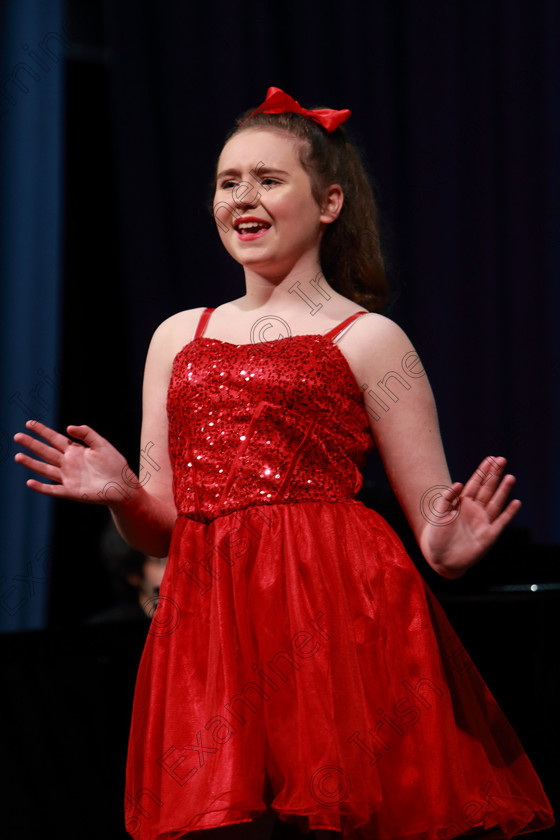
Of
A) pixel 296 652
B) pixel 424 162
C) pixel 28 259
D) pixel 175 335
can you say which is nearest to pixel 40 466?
pixel 175 335

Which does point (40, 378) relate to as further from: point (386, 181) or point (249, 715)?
point (249, 715)

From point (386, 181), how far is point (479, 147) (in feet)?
0.94

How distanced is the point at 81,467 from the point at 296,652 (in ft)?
1.24

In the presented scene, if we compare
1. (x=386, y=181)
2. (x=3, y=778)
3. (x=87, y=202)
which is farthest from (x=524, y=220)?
(x=3, y=778)

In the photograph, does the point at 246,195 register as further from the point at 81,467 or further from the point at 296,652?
the point at 296,652

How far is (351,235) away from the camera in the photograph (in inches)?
61.1

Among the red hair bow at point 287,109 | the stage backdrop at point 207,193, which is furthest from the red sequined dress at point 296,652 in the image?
the stage backdrop at point 207,193

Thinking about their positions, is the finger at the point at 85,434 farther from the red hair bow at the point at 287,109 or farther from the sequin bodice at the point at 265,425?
the red hair bow at the point at 287,109

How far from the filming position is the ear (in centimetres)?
149

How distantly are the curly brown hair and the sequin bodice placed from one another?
0.74ft

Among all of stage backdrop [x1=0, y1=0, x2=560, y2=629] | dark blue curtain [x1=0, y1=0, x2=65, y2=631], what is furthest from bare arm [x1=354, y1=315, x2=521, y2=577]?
dark blue curtain [x1=0, y1=0, x2=65, y2=631]

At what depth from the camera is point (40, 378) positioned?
9.03 feet

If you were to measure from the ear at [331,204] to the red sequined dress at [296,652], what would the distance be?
0.69 feet

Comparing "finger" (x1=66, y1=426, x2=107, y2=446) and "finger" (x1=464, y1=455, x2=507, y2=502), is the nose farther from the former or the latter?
"finger" (x1=464, y1=455, x2=507, y2=502)
